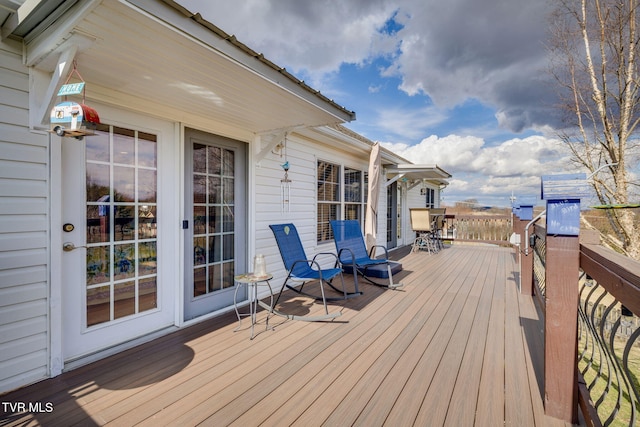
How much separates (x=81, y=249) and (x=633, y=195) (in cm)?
969

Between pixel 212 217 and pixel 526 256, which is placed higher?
pixel 212 217

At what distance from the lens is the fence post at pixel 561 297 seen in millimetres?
1586

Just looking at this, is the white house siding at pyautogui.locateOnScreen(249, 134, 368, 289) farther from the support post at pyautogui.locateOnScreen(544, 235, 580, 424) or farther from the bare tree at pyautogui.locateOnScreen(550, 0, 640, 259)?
the bare tree at pyautogui.locateOnScreen(550, 0, 640, 259)

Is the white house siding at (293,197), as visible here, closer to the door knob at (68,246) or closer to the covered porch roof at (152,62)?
the covered porch roof at (152,62)

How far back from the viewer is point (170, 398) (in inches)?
70.2

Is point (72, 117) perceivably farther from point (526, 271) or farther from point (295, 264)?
point (526, 271)

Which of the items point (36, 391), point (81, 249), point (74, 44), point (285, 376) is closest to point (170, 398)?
point (285, 376)

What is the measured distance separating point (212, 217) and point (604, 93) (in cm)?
919

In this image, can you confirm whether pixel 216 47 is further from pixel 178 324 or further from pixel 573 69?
pixel 573 69

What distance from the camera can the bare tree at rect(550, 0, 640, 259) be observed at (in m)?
6.13

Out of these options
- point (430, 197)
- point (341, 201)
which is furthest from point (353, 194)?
point (430, 197)

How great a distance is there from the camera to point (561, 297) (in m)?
1.62

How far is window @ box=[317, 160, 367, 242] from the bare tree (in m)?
4.72

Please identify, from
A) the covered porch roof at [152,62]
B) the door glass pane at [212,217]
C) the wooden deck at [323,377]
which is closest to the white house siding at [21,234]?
the covered porch roof at [152,62]
